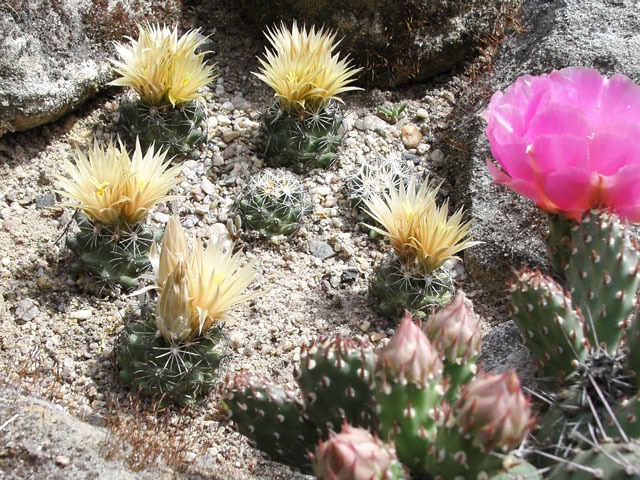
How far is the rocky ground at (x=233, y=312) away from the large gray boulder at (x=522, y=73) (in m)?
0.12

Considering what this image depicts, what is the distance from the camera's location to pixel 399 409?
1.33m

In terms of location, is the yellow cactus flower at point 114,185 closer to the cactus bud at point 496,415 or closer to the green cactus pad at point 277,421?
the green cactus pad at point 277,421

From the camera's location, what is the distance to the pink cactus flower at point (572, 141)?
1.64 meters

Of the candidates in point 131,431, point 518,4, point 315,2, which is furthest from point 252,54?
point 131,431

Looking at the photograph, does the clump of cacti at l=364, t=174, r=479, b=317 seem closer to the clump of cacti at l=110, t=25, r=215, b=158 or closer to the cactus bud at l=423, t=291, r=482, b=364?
the clump of cacti at l=110, t=25, r=215, b=158

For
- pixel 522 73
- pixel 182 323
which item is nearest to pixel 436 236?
pixel 182 323

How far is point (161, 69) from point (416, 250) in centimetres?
116

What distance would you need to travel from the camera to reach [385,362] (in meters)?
1.33

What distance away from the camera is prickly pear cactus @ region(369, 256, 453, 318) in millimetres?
2709

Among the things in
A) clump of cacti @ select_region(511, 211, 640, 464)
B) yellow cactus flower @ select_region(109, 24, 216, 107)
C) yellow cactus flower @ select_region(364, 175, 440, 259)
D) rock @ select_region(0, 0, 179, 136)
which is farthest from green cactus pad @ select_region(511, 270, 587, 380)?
rock @ select_region(0, 0, 179, 136)

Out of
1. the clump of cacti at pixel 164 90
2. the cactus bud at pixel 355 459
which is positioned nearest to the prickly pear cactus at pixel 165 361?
the clump of cacti at pixel 164 90

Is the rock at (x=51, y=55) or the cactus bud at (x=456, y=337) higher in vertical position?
the rock at (x=51, y=55)

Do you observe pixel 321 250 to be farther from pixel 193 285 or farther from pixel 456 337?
pixel 456 337

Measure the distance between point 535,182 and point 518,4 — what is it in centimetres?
225
